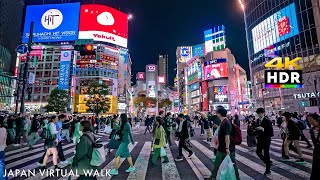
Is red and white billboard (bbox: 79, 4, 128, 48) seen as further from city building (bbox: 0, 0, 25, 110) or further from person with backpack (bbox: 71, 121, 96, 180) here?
person with backpack (bbox: 71, 121, 96, 180)

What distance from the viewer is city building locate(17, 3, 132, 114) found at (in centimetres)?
4675

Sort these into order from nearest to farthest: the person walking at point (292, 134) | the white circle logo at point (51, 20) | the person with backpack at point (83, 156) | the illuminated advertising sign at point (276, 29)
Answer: the person with backpack at point (83, 156)
the person walking at point (292, 134)
the illuminated advertising sign at point (276, 29)
the white circle logo at point (51, 20)

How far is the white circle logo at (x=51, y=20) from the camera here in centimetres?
4692

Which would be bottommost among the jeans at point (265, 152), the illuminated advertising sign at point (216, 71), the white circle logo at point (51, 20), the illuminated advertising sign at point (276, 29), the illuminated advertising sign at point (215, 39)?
the jeans at point (265, 152)

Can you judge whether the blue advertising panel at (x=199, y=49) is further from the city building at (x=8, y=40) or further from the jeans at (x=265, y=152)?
the jeans at (x=265, y=152)

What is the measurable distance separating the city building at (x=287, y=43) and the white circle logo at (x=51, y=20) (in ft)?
147

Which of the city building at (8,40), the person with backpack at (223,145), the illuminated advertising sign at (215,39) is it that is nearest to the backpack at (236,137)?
the person with backpack at (223,145)

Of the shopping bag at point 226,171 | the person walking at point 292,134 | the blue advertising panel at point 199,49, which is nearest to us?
the shopping bag at point 226,171

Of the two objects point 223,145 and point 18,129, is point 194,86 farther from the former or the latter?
point 223,145

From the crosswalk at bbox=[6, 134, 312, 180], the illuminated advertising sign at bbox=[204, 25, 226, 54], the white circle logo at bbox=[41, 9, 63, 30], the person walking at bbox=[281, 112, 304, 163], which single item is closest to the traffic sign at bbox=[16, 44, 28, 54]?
the crosswalk at bbox=[6, 134, 312, 180]

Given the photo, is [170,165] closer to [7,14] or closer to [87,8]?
[87,8]

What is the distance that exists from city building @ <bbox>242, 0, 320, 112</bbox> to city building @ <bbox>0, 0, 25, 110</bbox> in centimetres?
6585

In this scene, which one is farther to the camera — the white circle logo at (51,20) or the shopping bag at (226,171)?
the white circle logo at (51,20)

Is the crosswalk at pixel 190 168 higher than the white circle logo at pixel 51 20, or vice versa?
the white circle logo at pixel 51 20
